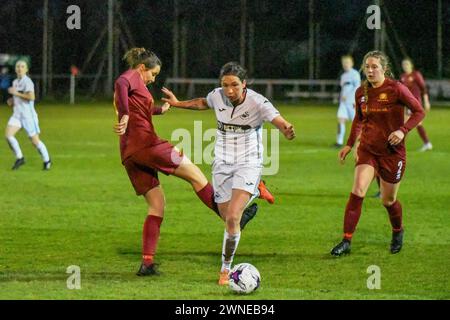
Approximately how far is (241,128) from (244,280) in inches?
63.4

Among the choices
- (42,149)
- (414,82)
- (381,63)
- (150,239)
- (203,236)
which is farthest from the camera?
(414,82)

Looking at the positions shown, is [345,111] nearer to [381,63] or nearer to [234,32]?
[381,63]

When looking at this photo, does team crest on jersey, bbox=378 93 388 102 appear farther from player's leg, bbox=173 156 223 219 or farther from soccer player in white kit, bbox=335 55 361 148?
soccer player in white kit, bbox=335 55 361 148

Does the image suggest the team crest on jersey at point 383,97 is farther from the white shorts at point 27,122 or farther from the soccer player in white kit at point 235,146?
the white shorts at point 27,122

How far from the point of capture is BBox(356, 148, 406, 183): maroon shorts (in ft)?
36.9

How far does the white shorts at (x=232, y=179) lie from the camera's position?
9.64 metres

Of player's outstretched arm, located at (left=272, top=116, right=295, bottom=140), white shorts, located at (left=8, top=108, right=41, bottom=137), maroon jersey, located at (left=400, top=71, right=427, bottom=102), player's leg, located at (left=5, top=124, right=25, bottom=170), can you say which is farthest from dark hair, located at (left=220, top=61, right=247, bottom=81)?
maroon jersey, located at (left=400, top=71, right=427, bottom=102)

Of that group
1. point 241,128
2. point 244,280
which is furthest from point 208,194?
point 244,280

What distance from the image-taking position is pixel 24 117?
66.6 ft

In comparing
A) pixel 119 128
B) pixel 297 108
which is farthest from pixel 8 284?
pixel 297 108

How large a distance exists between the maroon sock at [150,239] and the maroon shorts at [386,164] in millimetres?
2572
